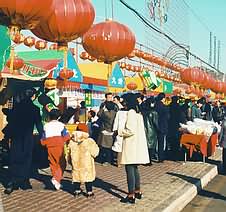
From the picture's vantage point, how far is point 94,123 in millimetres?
12492

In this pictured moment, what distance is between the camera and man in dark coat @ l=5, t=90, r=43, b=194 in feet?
27.3

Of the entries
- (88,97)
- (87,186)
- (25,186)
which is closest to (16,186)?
(25,186)

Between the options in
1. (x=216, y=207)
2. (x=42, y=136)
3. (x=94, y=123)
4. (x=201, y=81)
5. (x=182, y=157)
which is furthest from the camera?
(x=201, y=81)

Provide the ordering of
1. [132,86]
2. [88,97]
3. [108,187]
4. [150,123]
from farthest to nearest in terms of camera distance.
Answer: [132,86] → [88,97] → [150,123] → [108,187]

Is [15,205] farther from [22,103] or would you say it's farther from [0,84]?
[0,84]

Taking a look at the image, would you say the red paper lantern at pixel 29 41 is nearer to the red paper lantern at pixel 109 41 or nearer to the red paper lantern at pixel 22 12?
the red paper lantern at pixel 109 41

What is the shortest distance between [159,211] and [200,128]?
19.6ft

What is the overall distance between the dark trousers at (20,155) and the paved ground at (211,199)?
3.12 metres

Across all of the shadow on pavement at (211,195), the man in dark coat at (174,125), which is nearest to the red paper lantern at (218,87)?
the man in dark coat at (174,125)

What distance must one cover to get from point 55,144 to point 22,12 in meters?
2.99

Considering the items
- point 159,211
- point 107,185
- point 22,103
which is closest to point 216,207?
point 159,211

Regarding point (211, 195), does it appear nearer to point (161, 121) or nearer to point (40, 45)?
point (161, 121)

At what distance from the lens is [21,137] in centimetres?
840

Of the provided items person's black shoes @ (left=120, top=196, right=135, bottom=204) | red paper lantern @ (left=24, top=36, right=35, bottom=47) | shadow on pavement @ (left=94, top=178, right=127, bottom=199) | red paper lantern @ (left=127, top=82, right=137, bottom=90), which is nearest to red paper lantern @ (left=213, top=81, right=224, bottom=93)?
red paper lantern @ (left=127, top=82, right=137, bottom=90)
